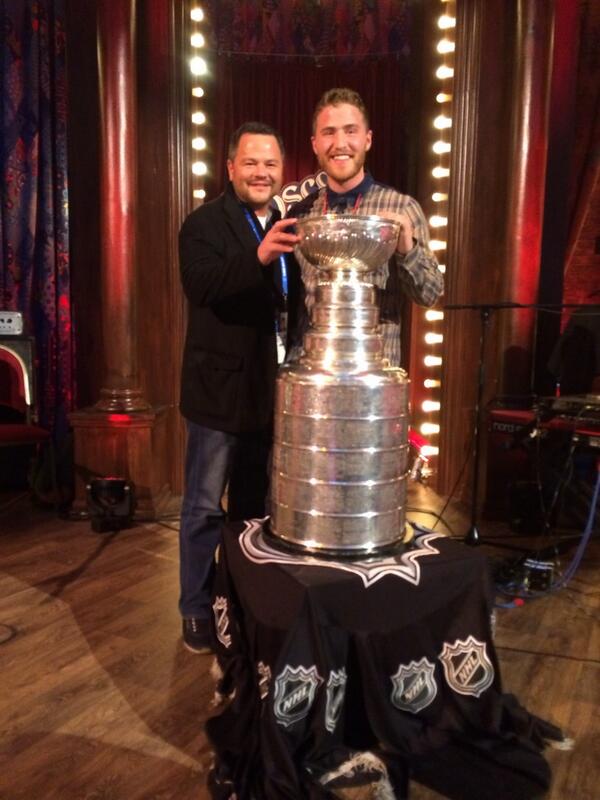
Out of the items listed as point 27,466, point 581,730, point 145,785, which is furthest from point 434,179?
point 145,785

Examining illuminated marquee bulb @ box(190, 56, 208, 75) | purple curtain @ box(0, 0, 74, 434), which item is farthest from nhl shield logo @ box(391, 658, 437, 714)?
illuminated marquee bulb @ box(190, 56, 208, 75)

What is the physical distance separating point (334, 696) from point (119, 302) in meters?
2.79

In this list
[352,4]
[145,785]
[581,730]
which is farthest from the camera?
[352,4]

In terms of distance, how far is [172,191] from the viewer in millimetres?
3869

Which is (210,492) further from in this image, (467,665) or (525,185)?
(525,185)

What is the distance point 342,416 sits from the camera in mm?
1317

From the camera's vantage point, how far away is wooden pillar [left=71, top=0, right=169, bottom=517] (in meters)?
3.51

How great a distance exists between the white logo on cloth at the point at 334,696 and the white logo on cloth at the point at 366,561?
0.21 m

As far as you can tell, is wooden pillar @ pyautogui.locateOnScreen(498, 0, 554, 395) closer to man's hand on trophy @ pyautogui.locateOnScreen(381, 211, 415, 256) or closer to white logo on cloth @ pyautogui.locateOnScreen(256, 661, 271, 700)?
man's hand on trophy @ pyautogui.locateOnScreen(381, 211, 415, 256)

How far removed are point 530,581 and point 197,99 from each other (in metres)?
3.41

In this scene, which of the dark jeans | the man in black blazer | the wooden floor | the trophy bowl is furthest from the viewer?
the dark jeans

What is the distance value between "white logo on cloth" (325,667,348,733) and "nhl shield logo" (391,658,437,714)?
0.12 meters

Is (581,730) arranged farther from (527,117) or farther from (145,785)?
(527,117)

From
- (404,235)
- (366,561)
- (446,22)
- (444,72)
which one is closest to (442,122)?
(444,72)
